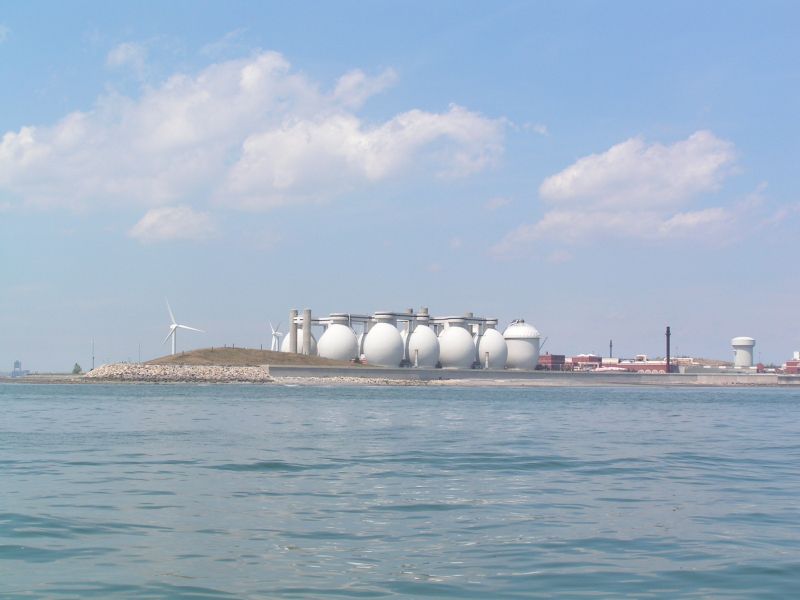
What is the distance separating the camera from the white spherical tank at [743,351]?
165750 millimetres

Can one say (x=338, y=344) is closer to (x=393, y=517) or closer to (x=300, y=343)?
(x=300, y=343)

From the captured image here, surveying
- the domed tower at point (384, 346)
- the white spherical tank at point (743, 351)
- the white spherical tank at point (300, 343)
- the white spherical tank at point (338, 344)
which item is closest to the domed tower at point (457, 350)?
the domed tower at point (384, 346)

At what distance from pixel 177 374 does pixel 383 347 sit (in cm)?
3446

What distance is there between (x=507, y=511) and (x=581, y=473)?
18.6ft

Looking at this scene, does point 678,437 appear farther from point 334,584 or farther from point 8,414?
point 8,414

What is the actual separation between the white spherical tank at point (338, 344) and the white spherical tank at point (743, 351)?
254 feet

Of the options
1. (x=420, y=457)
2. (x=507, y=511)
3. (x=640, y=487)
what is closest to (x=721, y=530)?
(x=507, y=511)

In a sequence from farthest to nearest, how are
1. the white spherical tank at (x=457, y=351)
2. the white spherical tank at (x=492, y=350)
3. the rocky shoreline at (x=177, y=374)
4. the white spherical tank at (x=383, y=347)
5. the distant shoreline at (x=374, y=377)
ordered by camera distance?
the white spherical tank at (x=492, y=350) → the white spherical tank at (x=457, y=351) → the white spherical tank at (x=383, y=347) → the distant shoreline at (x=374, y=377) → the rocky shoreline at (x=177, y=374)

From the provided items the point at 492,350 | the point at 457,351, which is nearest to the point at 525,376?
the point at 492,350

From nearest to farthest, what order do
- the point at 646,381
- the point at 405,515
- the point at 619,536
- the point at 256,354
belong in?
1. the point at 619,536
2. the point at 405,515
3. the point at 256,354
4. the point at 646,381

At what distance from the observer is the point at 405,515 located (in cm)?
1412

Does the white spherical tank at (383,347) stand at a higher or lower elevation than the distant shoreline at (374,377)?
higher

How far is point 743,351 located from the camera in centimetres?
16588

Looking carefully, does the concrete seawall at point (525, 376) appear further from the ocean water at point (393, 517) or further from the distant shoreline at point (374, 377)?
the ocean water at point (393, 517)
